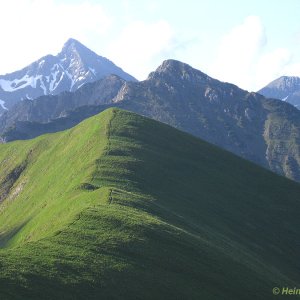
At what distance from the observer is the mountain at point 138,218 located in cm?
5062

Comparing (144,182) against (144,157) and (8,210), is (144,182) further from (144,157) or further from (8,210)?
(8,210)

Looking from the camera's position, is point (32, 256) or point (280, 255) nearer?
point (32, 256)

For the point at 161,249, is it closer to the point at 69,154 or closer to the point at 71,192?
the point at 71,192

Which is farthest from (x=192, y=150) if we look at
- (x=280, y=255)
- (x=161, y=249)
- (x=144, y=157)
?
(x=161, y=249)

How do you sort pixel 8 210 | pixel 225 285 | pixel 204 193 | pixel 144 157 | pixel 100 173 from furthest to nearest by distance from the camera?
pixel 8 210 → pixel 144 157 → pixel 204 193 → pixel 100 173 → pixel 225 285

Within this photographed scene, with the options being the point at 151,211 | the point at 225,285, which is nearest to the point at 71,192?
the point at 151,211

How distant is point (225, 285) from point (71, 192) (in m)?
39.8

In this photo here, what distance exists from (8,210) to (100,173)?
3688 centimetres

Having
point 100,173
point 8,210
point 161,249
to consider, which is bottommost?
point 8,210

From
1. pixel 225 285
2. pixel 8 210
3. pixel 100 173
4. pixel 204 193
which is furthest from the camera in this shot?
pixel 8 210

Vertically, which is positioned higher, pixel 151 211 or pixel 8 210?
pixel 151 211

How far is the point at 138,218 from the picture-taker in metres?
67.8

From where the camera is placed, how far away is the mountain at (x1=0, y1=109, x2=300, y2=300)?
50.6m

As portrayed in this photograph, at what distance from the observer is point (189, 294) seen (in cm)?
5281
